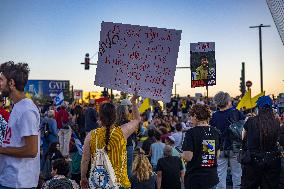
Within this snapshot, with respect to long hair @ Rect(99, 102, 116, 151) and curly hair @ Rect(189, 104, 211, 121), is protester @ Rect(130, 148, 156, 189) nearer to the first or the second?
curly hair @ Rect(189, 104, 211, 121)

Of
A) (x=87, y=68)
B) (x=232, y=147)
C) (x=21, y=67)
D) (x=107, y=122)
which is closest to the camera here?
(x=21, y=67)

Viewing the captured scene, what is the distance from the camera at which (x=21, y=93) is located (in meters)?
3.72

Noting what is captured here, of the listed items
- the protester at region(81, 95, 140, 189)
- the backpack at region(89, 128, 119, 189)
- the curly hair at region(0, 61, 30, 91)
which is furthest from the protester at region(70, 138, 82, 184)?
the curly hair at region(0, 61, 30, 91)

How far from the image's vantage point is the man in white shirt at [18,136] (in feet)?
11.7

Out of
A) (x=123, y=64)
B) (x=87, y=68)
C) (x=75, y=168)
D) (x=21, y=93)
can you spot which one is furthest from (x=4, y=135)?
(x=87, y=68)

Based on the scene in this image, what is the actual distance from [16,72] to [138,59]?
1.95 meters

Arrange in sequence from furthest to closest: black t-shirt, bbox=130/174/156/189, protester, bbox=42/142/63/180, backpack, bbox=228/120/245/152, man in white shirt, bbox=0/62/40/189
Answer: protester, bbox=42/142/63/180
backpack, bbox=228/120/245/152
black t-shirt, bbox=130/174/156/189
man in white shirt, bbox=0/62/40/189

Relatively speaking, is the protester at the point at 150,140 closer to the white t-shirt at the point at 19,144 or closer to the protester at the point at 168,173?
the protester at the point at 168,173

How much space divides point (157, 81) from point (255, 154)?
249cm

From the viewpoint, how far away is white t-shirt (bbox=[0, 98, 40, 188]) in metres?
3.59

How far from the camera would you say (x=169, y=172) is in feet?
27.7

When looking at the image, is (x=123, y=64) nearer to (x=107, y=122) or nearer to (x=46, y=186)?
(x=107, y=122)

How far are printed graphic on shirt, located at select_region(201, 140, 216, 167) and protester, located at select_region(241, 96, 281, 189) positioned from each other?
56.4 inches

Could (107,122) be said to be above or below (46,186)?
above
